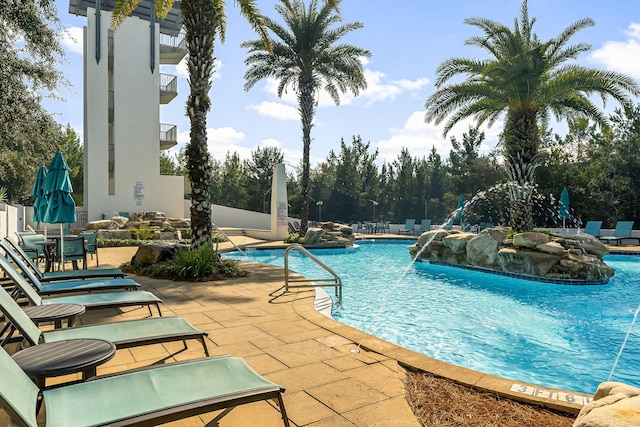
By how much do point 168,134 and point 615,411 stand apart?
27.5m

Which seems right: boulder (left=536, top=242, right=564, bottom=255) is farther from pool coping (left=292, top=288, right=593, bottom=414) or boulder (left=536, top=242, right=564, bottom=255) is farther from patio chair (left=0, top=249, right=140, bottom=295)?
patio chair (left=0, top=249, right=140, bottom=295)

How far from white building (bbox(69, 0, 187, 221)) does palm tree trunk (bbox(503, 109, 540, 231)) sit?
19.2m

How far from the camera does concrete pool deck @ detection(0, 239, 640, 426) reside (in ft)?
8.86

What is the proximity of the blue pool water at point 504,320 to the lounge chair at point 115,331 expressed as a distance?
122 inches

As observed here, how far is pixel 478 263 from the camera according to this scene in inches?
485

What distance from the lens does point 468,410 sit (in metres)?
2.79

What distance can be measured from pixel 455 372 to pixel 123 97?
25830 mm

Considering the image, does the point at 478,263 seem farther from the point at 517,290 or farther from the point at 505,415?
the point at 505,415

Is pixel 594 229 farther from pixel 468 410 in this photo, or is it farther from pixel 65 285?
pixel 65 285

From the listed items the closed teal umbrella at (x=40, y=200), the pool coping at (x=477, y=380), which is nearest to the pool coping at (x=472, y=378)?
the pool coping at (x=477, y=380)

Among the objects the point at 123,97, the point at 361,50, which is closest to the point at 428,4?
the point at 361,50

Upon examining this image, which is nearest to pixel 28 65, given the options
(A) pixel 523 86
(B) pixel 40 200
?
(B) pixel 40 200

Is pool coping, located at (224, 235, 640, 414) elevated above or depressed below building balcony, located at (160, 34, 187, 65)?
below

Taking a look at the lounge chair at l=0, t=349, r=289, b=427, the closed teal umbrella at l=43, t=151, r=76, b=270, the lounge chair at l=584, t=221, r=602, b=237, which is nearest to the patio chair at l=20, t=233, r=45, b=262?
the closed teal umbrella at l=43, t=151, r=76, b=270
